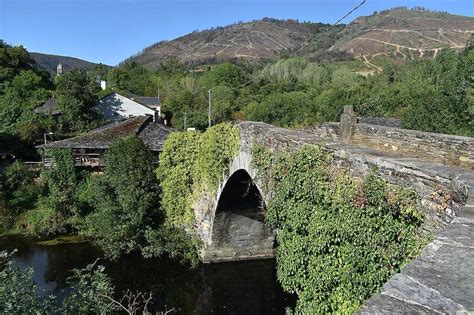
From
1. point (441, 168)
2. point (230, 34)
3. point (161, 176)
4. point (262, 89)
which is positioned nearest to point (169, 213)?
point (161, 176)

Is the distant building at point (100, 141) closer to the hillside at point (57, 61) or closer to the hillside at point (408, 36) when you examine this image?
A: the hillside at point (408, 36)

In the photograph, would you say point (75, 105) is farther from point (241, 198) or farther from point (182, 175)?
point (241, 198)

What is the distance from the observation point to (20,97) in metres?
43.5

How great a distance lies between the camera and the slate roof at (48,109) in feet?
120

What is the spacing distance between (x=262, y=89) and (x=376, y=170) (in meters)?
55.8

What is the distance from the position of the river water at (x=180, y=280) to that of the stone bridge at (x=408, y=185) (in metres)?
1.34

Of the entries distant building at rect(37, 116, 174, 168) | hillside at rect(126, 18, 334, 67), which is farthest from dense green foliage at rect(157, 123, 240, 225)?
hillside at rect(126, 18, 334, 67)

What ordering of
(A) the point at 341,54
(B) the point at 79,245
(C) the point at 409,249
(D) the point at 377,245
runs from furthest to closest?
(A) the point at 341,54, (B) the point at 79,245, (D) the point at 377,245, (C) the point at 409,249

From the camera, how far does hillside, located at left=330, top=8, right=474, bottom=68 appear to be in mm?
118188

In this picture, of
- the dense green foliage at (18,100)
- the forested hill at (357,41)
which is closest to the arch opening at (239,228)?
the dense green foliage at (18,100)

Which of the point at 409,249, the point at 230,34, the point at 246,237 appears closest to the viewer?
the point at 409,249

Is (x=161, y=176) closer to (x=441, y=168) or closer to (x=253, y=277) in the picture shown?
(x=253, y=277)

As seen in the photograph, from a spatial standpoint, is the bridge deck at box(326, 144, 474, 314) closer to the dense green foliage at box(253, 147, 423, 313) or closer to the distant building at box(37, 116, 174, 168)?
the dense green foliage at box(253, 147, 423, 313)

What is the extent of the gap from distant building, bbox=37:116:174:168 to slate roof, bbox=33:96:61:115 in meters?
13.6
